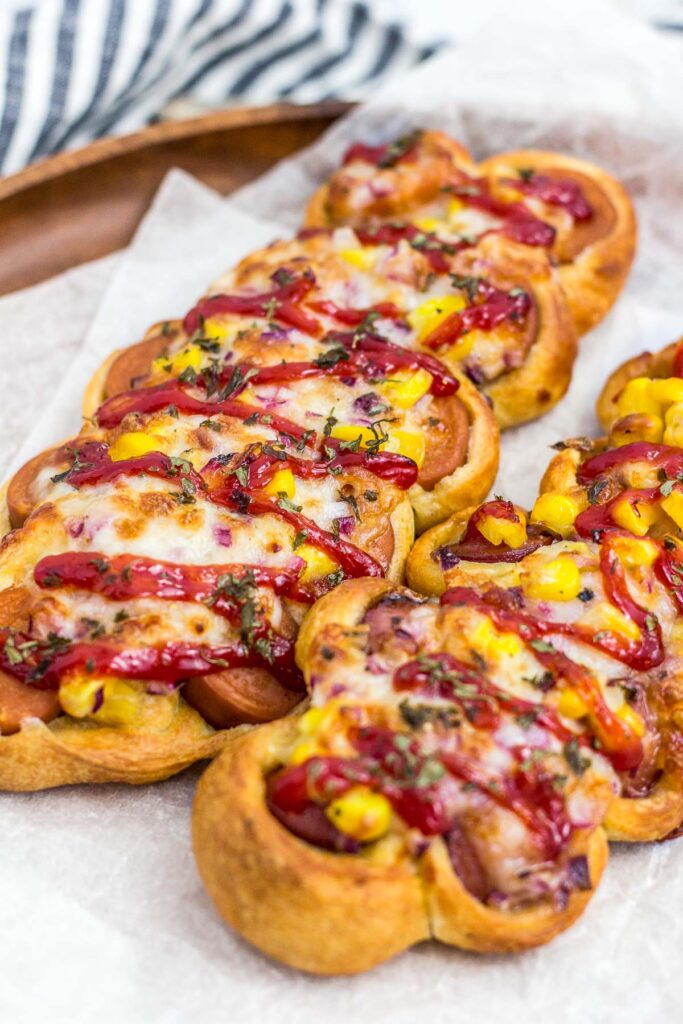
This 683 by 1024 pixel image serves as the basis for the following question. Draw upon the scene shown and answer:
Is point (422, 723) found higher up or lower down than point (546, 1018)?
higher up

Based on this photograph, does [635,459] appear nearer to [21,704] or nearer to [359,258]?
[359,258]

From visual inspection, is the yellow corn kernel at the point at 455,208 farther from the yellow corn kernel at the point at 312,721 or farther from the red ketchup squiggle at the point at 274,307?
the yellow corn kernel at the point at 312,721

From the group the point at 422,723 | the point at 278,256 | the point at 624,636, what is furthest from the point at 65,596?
the point at 278,256

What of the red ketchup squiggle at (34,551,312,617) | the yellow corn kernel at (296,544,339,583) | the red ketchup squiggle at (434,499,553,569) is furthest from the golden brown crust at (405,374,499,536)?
the red ketchup squiggle at (34,551,312,617)

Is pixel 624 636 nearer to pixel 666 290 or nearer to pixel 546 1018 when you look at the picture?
pixel 546 1018

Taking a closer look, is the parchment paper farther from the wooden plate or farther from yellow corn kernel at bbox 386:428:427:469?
the wooden plate
